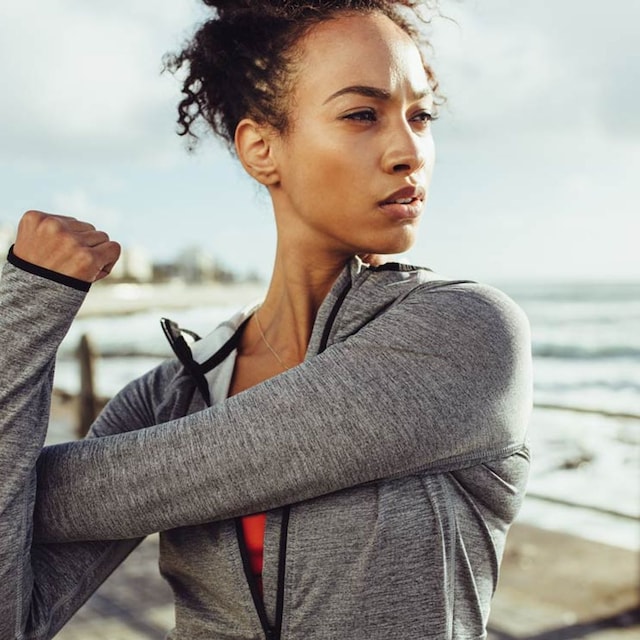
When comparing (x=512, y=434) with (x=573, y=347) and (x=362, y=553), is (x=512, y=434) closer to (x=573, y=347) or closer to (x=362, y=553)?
(x=362, y=553)

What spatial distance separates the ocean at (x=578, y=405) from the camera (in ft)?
20.2

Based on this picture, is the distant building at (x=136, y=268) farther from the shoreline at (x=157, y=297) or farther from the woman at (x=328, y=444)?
the woman at (x=328, y=444)

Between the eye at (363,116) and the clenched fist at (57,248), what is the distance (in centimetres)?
41

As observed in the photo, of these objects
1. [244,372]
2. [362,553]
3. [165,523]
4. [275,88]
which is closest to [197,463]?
Result: [165,523]

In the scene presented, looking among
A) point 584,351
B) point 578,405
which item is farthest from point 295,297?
point 584,351

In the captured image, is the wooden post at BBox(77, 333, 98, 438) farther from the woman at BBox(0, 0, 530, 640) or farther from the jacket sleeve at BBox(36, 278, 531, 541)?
the jacket sleeve at BBox(36, 278, 531, 541)

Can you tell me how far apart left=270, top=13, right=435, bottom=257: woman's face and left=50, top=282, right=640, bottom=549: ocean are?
6.13 feet

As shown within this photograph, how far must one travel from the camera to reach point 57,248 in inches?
42.8

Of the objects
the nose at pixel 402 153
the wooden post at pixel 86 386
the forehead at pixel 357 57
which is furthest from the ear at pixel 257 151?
the wooden post at pixel 86 386

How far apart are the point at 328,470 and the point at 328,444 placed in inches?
1.3

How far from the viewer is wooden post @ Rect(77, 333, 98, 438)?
22.8 ft

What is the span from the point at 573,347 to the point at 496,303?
70.7ft

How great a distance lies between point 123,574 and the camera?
4.29m

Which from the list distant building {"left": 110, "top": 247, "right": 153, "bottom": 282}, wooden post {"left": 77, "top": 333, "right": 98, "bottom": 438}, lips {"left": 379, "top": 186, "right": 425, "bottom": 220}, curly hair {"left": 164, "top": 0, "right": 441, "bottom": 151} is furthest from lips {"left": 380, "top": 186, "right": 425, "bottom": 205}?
distant building {"left": 110, "top": 247, "right": 153, "bottom": 282}
